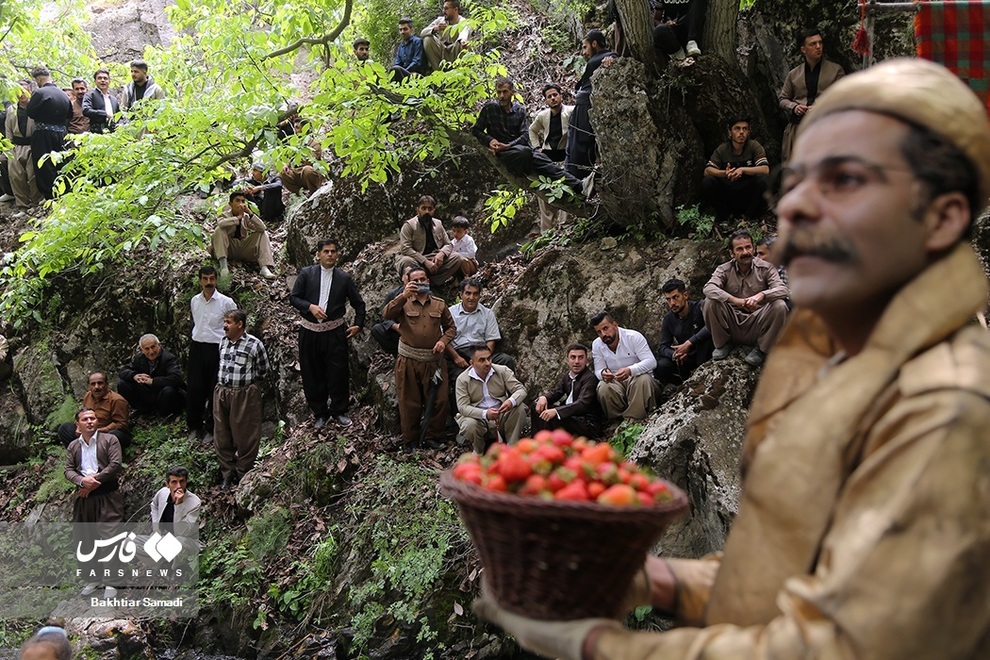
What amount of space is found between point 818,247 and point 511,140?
8.68m

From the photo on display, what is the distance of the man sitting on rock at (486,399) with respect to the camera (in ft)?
29.0

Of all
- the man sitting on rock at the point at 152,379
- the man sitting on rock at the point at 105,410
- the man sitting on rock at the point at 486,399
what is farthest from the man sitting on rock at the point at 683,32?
the man sitting on rock at the point at 105,410

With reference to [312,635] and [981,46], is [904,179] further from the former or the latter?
[312,635]

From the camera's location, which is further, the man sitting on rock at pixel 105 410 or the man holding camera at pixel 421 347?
the man sitting on rock at pixel 105 410

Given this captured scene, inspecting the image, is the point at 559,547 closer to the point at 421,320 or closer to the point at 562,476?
the point at 562,476

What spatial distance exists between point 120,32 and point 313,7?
1610 centimetres

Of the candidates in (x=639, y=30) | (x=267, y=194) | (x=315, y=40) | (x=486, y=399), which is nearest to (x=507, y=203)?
(x=639, y=30)

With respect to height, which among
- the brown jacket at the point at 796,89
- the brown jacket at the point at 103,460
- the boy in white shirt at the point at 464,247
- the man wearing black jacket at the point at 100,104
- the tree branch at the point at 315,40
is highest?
the tree branch at the point at 315,40

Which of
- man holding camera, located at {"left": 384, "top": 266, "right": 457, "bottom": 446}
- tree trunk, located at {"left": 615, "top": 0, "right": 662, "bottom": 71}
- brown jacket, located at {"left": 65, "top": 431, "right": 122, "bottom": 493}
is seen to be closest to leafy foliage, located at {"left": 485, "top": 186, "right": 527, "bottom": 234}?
man holding camera, located at {"left": 384, "top": 266, "right": 457, "bottom": 446}

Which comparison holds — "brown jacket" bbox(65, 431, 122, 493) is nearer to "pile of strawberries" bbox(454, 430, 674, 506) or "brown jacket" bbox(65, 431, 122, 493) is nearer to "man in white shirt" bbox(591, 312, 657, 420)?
"man in white shirt" bbox(591, 312, 657, 420)

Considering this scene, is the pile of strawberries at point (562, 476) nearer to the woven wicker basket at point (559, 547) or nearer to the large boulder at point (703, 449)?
the woven wicker basket at point (559, 547)

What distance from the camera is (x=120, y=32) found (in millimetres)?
22641

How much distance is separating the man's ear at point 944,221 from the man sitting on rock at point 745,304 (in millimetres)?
6290

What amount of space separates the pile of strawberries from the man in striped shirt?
9207mm
